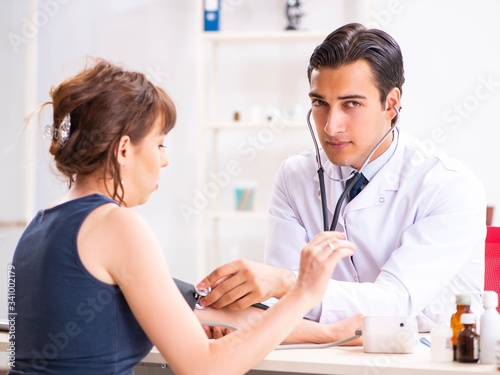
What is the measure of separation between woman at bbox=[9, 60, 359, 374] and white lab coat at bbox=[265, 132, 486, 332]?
1.30 feet

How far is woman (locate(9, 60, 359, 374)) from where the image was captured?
1.19 m

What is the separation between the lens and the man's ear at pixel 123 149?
1.27 metres

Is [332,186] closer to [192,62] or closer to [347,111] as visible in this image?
[347,111]

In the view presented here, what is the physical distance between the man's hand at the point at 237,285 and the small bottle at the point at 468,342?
0.42 m

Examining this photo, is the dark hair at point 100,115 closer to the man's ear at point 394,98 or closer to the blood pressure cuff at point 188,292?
the blood pressure cuff at point 188,292

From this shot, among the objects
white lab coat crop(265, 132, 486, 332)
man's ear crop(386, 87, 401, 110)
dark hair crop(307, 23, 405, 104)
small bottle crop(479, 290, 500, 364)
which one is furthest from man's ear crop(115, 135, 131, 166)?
man's ear crop(386, 87, 401, 110)

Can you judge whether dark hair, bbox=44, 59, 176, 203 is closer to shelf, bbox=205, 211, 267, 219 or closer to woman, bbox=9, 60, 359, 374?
woman, bbox=9, 60, 359, 374

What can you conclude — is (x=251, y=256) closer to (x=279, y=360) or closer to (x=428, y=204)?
(x=428, y=204)

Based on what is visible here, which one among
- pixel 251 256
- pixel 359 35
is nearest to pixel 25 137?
pixel 251 256

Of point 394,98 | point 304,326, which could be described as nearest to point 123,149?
point 304,326

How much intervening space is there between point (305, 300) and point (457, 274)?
2.55 ft

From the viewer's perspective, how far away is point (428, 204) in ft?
6.02

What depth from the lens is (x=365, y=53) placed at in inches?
76.0

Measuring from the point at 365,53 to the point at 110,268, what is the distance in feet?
3.34
